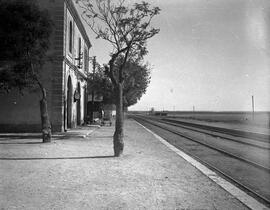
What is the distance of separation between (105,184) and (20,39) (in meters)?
9.68

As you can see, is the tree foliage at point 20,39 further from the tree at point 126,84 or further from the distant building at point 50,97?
the tree at point 126,84

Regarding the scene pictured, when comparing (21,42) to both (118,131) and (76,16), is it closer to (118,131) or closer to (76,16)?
(118,131)

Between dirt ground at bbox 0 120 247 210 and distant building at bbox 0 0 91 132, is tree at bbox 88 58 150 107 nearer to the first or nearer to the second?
distant building at bbox 0 0 91 132

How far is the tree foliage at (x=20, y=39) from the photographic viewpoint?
13.1 meters

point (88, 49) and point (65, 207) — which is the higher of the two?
point (88, 49)

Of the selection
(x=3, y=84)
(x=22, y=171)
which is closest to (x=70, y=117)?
(x=3, y=84)

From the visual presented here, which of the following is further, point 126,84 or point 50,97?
point 126,84

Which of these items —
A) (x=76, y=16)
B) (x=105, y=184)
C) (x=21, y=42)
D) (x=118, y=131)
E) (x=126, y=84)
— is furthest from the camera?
(x=126, y=84)

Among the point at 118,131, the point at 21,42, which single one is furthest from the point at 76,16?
the point at 118,131

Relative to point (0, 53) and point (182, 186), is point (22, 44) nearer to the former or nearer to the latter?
point (0, 53)

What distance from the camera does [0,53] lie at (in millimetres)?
13359

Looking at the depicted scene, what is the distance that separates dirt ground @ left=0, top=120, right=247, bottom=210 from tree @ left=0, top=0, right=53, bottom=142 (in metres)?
5.31

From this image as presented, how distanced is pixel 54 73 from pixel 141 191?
1501 cm

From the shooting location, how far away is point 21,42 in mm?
13172
